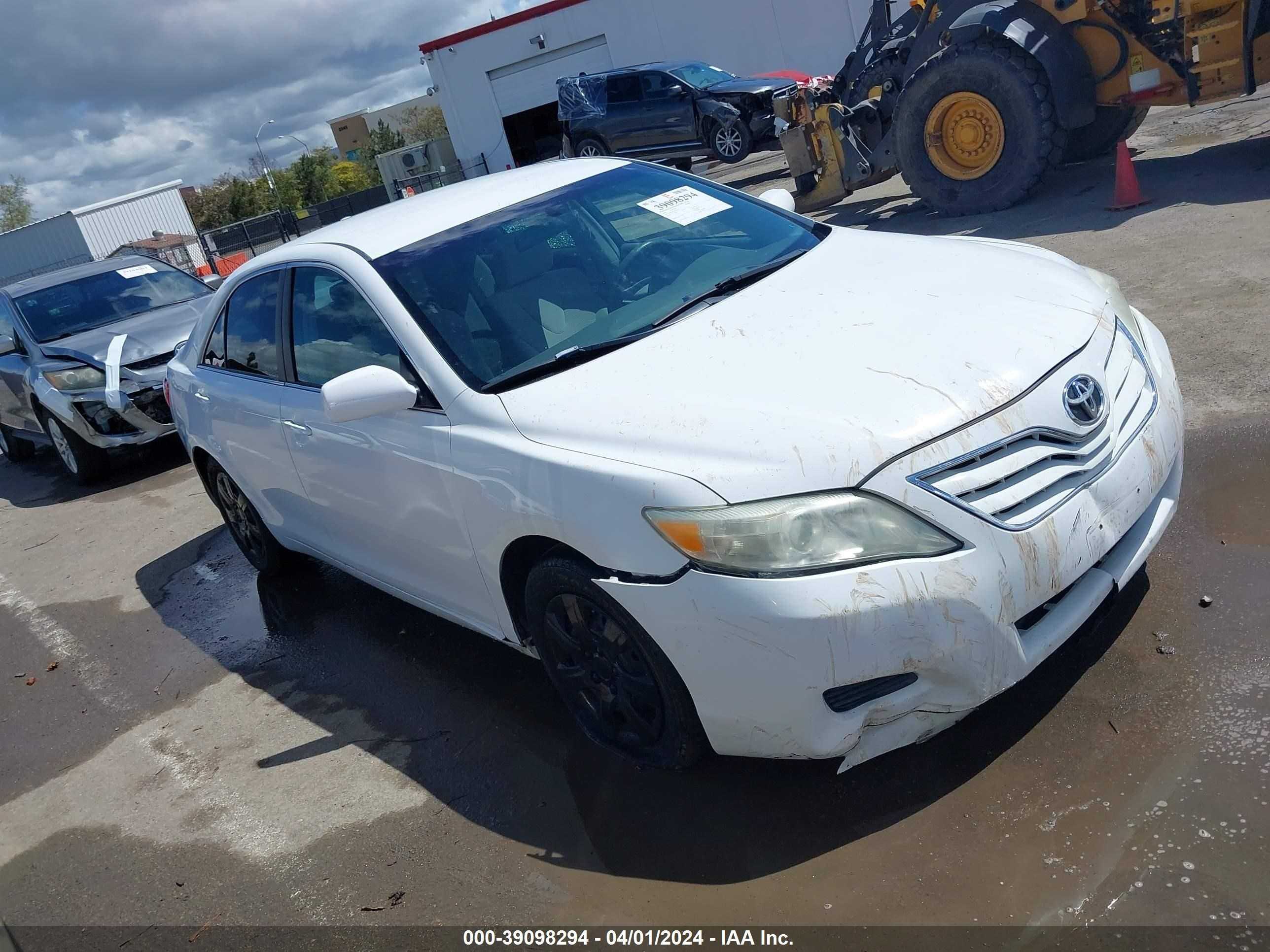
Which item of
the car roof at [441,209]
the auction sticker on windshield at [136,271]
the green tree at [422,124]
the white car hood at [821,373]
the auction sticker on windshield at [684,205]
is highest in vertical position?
the green tree at [422,124]

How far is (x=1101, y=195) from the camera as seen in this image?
8.91 metres

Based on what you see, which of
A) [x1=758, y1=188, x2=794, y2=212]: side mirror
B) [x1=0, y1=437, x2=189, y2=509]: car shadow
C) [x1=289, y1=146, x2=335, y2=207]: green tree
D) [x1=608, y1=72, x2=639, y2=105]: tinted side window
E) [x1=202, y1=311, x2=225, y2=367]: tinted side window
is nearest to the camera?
[x1=758, y1=188, x2=794, y2=212]: side mirror

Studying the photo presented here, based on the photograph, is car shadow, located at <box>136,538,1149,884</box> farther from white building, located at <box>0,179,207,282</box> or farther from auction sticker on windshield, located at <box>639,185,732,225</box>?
white building, located at <box>0,179,207,282</box>

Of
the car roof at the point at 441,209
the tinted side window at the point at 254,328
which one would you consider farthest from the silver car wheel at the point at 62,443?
the car roof at the point at 441,209

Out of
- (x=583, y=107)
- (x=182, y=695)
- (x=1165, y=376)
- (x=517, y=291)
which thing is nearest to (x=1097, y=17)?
(x=1165, y=376)

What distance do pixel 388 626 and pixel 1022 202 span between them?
7095 mm

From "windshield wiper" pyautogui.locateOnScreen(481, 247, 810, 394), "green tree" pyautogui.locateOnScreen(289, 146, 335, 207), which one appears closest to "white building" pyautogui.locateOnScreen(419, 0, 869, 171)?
"windshield wiper" pyautogui.locateOnScreen(481, 247, 810, 394)

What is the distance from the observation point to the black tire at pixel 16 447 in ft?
35.6

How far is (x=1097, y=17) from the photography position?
334 inches

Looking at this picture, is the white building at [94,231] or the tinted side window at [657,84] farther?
the white building at [94,231]

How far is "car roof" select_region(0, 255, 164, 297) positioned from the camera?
31.6 ft

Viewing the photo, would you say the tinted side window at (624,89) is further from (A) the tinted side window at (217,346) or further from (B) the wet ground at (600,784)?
(A) the tinted side window at (217,346)

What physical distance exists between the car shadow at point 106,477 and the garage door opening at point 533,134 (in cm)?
2541

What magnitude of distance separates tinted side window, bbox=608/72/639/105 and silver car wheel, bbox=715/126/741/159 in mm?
2224
